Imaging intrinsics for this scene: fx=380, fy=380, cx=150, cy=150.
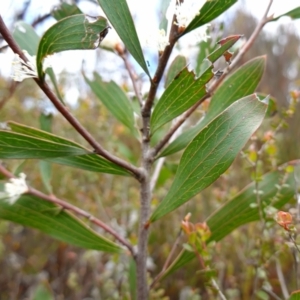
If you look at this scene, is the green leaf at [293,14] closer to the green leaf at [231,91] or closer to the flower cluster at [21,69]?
the green leaf at [231,91]

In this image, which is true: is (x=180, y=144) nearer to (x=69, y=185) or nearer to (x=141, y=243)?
(x=141, y=243)

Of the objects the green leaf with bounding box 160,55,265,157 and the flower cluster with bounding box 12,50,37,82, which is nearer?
the flower cluster with bounding box 12,50,37,82

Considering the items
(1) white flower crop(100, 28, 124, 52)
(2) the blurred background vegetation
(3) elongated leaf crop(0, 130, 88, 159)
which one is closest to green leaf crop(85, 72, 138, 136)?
(1) white flower crop(100, 28, 124, 52)

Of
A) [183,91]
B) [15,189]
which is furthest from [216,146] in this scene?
[15,189]

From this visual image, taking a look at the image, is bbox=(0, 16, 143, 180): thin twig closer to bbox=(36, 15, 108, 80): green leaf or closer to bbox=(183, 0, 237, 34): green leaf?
bbox=(36, 15, 108, 80): green leaf

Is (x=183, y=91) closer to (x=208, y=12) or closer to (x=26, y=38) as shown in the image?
(x=208, y=12)

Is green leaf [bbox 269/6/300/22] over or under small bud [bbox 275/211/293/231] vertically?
over
